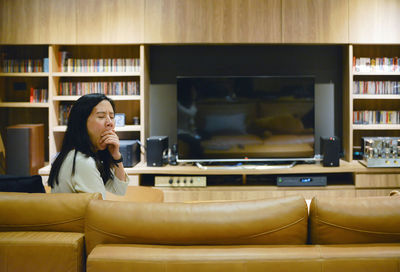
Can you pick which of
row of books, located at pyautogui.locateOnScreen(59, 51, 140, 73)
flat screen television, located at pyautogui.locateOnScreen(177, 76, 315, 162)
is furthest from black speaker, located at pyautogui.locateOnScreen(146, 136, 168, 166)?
row of books, located at pyautogui.locateOnScreen(59, 51, 140, 73)

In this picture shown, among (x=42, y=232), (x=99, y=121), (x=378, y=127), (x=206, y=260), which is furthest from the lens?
(x=378, y=127)

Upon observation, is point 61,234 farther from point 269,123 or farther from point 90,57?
point 90,57

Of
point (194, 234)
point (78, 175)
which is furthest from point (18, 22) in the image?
point (194, 234)

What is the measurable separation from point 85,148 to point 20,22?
2775mm

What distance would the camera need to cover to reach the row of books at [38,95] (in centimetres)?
404

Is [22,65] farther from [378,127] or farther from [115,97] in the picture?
[378,127]

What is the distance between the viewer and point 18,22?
12.5 feet

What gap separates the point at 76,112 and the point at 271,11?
2647mm

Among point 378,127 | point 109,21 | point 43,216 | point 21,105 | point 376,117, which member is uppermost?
point 109,21

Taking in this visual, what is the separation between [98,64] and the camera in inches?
156

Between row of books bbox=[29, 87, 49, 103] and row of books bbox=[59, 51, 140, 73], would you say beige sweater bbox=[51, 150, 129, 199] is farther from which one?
row of books bbox=[29, 87, 49, 103]

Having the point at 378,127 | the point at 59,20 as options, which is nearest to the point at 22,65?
the point at 59,20

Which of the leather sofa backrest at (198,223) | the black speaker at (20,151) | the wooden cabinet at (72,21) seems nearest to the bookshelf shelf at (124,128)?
the black speaker at (20,151)

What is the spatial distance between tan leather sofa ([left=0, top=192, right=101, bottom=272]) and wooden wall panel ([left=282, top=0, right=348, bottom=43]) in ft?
9.91
